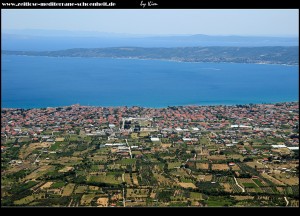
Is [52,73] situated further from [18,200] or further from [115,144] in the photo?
[18,200]

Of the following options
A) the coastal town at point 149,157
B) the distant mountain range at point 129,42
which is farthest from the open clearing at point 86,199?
the distant mountain range at point 129,42

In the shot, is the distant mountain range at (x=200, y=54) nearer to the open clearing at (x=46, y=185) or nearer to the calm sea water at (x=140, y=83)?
the calm sea water at (x=140, y=83)

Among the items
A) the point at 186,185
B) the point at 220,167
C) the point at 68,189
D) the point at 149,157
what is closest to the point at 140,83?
the point at 149,157

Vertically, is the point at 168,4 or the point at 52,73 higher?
the point at 168,4

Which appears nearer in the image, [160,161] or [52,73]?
[160,161]

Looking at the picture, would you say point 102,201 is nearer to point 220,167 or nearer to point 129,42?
point 220,167

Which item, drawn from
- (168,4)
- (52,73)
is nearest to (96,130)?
(168,4)
